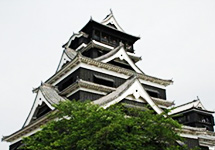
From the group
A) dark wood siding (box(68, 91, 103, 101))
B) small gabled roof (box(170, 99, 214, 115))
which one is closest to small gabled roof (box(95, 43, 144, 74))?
dark wood siding (box(68, 91, 103, 101))

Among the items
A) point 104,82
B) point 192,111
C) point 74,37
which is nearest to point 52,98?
point 104,82

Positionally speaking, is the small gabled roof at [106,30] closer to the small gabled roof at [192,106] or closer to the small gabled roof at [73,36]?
the small gabled roof at [73,36]

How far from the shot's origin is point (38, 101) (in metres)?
23.5

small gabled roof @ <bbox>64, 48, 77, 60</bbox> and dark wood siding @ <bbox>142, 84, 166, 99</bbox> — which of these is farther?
small gabled roof @ <bbox>64, 48, 77, 60</bbox>

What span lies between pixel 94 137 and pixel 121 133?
1.42 metres

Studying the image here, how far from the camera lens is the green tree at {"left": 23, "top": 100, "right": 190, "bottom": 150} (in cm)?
1329

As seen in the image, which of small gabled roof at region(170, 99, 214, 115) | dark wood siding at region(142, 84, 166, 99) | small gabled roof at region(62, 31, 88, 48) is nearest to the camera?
dark wood siding at region(142, 84, 166, 99)

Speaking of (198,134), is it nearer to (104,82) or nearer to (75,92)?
(104,82)

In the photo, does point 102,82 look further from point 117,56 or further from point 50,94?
point 50,94

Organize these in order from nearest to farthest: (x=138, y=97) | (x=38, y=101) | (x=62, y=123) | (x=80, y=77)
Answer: (x=62, y=123) → (x=138, y=97) → (x=80, y=77) → (x=38, y=101)

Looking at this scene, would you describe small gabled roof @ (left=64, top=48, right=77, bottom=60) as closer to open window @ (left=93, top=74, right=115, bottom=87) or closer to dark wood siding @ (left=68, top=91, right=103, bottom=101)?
open window @ (left=93, top=74, right=115, bottom=87)

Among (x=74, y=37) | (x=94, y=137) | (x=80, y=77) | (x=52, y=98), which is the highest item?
(x=74, y=37)

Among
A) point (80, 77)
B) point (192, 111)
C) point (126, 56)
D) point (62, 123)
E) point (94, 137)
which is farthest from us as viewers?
point (192, 111)

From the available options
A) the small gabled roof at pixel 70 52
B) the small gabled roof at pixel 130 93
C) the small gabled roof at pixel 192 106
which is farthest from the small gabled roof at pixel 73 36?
the small gabled roof at pixel 192 106
